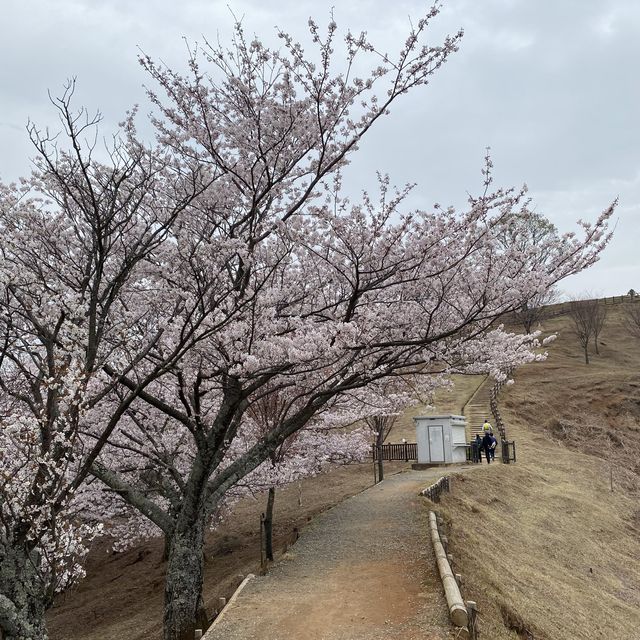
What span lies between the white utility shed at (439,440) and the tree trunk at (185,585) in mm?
16540

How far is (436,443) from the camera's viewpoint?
25.9 metres

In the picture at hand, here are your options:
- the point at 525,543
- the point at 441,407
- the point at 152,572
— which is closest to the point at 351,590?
the point at 525,543

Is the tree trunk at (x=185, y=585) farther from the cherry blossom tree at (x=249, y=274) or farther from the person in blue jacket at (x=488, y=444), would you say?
the person in blue jacket at (x=488, y=444)

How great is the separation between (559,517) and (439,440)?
22.5ft

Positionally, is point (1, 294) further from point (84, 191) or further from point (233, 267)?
point (233, 267)

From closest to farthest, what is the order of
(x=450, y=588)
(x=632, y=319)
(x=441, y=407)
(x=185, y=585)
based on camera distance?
(x=450, y=588)
(x=185, y=585)
(x=441, y=407)
(x=632, y=319)

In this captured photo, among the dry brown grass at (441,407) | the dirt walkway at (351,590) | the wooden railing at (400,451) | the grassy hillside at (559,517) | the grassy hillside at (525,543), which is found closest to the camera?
the dirt walkway at (351,590)

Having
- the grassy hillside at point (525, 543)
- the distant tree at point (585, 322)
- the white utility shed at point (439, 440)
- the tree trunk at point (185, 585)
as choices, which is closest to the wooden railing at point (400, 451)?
the grassy hillside at point (525, 543)

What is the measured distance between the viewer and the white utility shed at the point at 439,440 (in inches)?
1005

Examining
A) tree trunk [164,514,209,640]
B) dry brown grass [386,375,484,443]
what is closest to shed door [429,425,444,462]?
dry brown grass [386,375,484,443]

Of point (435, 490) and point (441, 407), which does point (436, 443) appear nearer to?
point (435, 490)

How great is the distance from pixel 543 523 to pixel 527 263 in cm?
1170

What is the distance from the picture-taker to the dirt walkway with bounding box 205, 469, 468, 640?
24.1 ft

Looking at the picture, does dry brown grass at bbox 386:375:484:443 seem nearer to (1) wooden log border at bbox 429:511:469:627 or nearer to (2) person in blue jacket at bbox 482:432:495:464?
(2) person in blue jacket at bbox 482:432:495:464
